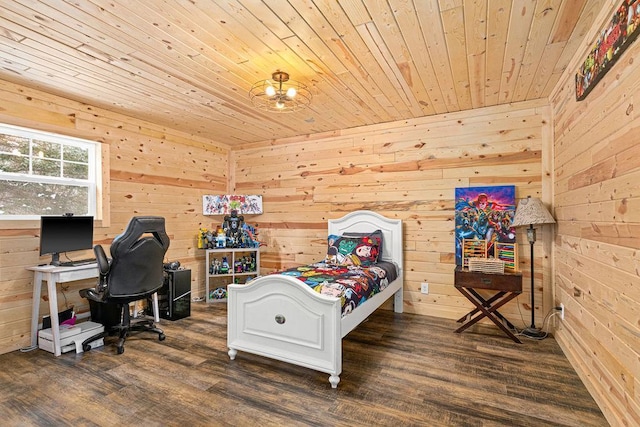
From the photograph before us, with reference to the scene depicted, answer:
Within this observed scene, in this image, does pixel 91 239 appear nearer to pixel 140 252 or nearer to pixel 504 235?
pixel 140 252

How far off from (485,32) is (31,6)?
274 cm

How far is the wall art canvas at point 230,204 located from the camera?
4.78 metres

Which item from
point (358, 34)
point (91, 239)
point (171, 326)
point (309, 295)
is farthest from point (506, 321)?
point (91, 239)

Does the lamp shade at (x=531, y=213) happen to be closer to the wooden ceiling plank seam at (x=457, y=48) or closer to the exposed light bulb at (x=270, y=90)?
the wooden ceiling plank seam at (x=457, y=48)

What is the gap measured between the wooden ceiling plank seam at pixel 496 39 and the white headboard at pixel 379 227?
1741 millimetres

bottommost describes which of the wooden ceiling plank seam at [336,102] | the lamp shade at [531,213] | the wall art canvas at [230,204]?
the lamp shade at [531,213]

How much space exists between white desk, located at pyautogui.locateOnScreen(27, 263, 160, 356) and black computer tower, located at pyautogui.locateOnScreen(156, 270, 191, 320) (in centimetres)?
85

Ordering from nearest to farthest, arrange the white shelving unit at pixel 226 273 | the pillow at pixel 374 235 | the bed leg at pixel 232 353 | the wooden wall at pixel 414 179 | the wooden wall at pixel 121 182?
the bed leg at pixel 232 353 < the wooden wall at pixel 121 182 < the wooden wall at pixel 414 179 < the pillow at pixel 374 235 < the white shelving unit at pixel 226 273

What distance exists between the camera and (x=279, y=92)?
291cm

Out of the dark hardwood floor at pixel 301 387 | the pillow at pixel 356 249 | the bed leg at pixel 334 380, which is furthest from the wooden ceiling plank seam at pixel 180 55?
the bed leg at pixel 334 380

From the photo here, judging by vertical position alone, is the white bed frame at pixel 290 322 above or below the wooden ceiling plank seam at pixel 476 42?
below

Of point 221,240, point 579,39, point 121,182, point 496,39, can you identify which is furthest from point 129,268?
point 579,39

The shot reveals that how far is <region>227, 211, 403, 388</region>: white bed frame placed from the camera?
2371mm

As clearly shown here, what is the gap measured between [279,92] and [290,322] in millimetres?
1908
